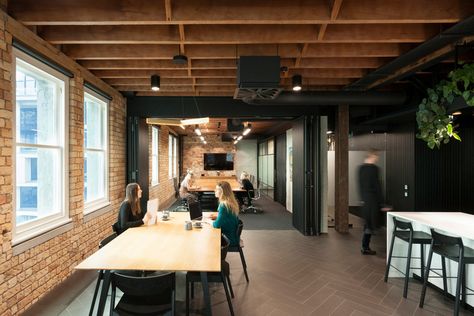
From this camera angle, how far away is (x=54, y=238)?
302cm

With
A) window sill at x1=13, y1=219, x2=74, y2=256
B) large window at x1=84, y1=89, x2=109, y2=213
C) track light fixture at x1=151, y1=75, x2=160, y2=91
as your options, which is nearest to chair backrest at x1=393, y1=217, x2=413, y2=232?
track light fixture at x1=151, y1=75, x2=160, y2=91

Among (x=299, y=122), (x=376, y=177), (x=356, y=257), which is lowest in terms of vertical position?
(x=356, y=257)

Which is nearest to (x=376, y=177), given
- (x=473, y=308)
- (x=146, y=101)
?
(x=473, y=308)

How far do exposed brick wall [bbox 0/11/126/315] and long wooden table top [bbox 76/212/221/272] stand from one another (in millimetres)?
896

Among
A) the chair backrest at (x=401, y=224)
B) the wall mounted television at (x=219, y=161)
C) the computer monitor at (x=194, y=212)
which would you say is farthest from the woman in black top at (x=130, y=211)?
the wall mounted television at (x=219, y=161)

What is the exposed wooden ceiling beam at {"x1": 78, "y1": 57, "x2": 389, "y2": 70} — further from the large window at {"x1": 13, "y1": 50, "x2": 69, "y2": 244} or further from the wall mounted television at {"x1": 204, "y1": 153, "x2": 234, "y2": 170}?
the wall mounted television at {"x1": 204, "y1": 153, "x2": 234, "y2": 170}

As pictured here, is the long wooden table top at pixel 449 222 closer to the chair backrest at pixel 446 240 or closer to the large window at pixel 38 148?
the chair backrest at pixel 446 240

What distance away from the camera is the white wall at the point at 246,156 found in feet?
42.8

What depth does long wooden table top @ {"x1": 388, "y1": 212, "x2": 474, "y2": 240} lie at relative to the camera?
2615mm

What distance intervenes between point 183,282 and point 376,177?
329cm

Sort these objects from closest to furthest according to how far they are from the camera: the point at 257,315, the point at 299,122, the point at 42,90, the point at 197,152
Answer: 1. the point at 257,315
2. the point at 42,90
3. the point at 299,122
4. the point at 197,152

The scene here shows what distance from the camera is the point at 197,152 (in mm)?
12695

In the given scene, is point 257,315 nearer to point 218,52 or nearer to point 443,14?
point 218,52

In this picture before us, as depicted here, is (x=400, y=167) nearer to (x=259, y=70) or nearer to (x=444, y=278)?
(x=444, y=278)
